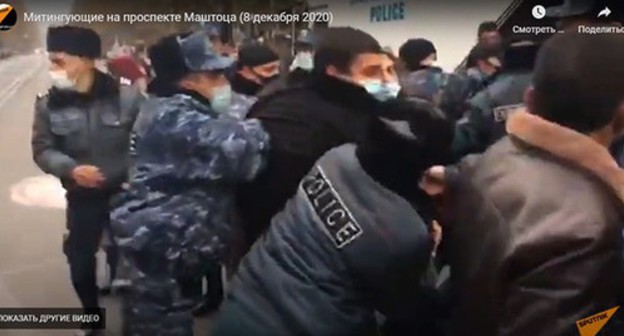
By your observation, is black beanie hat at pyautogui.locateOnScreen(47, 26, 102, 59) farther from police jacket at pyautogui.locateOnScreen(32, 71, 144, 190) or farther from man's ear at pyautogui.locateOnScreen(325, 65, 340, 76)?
man's ear at pyautogui.locateOnScreen(325, 65, 340, 76)

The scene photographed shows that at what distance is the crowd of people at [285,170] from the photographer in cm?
155

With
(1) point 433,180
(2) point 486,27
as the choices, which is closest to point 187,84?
(1) point 433,180

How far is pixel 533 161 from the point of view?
4.43ft

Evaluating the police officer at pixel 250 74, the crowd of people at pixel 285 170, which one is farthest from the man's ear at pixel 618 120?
the police officer at pixel 250 74

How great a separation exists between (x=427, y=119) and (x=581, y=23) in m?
0.38

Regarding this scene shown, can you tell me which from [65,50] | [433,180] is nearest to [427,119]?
[433,180]

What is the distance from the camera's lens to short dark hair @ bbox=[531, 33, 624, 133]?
137 cm

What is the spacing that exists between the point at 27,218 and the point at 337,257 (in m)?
0.64

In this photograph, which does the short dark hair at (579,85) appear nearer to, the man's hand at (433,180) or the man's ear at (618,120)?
the man's ear at (618,120)

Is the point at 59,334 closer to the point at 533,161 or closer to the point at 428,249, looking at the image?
the point at 428,249

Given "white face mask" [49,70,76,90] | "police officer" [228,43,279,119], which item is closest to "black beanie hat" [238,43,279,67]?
"police officer" [228,43,279,119]

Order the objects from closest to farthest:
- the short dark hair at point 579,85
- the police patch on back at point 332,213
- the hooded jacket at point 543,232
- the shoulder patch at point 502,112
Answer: the hooded jacket at point 543,232 < the short dark hair at point 579,85 < the police patch on back at point 332,213 < the shoulder patch at point 502,112

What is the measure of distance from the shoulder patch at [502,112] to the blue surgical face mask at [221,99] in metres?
0.57

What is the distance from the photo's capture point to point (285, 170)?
1.60 meters
